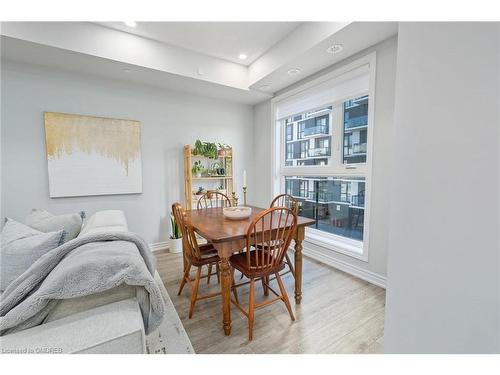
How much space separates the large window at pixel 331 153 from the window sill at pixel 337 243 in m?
0.01

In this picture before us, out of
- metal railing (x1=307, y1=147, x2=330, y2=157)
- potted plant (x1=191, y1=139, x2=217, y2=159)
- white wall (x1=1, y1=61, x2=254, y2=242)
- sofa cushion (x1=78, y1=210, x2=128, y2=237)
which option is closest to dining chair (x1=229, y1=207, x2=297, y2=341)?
sofa cushion (x1=78, y1=210, x2=128, y2=237)

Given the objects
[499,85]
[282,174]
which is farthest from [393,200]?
[282,174]

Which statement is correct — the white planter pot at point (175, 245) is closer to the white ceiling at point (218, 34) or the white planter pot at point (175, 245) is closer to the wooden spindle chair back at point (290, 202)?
the wooden spindle chair back at point (290, 202)

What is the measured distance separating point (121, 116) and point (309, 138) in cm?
254

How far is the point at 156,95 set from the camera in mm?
2998

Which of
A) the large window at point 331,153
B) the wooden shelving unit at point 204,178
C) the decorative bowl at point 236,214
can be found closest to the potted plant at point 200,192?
the wooden shelving unit at point 204,178

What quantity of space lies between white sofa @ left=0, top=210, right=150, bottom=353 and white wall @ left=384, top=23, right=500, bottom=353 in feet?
2.87

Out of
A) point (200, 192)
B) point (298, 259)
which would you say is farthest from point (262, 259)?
point (200, 192)

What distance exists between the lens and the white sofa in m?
0.65

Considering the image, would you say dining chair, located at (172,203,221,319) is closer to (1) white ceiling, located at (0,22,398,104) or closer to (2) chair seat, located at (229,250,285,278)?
(2) chair seat, located at (229,250,285,278)

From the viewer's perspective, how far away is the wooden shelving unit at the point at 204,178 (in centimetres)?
312
